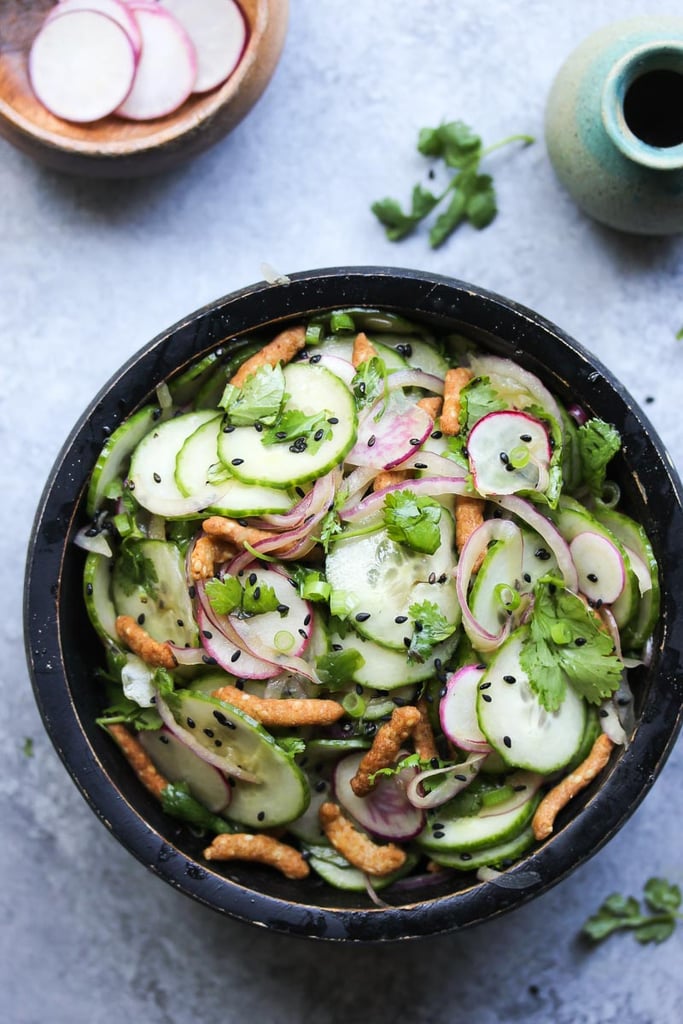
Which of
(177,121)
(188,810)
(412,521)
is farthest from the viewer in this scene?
(177,121)

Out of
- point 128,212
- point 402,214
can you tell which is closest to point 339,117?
point 402,214

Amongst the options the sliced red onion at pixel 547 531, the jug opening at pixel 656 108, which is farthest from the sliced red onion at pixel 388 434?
the jug opening at pixel 656 108

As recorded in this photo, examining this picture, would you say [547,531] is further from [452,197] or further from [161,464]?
[452,197]

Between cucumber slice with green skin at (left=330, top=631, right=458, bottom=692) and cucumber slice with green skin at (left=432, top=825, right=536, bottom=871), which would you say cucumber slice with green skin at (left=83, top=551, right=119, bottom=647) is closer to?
cucumber slice with green skin at (left=330, top=631, right=458, bottom=692)

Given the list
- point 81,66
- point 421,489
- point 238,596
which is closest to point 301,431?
point 421,489

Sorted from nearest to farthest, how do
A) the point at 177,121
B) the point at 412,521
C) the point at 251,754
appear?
the point at 412,521
the point at 251,754
the point at 177,121

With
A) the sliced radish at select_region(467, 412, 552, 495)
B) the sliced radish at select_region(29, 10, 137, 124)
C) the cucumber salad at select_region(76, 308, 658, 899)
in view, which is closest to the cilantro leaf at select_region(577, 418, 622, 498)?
the cucumber salad at select_region(76, 308, 658, 899)

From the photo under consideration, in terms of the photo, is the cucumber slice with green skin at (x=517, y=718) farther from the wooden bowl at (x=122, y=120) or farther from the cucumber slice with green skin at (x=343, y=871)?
the wooden bowl at (x=122, y=120)
